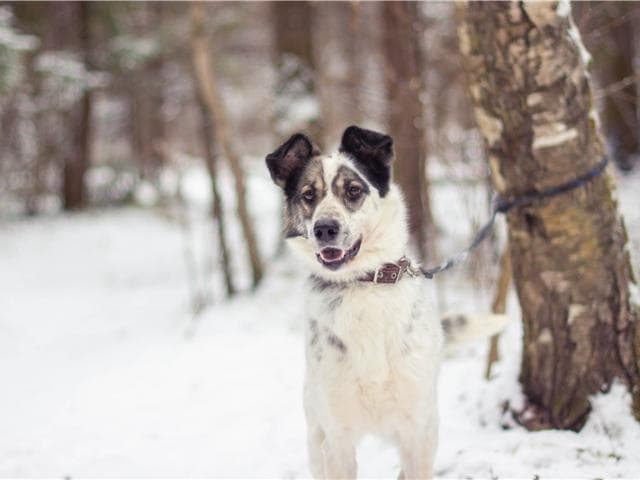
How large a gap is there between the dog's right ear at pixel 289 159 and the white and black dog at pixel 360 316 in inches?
0.5

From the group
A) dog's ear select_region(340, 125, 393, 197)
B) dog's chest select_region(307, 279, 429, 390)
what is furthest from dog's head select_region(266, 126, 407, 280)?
dog's chest select_region(307, 279, 429, 390)

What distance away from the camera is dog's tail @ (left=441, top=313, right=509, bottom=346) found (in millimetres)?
3639

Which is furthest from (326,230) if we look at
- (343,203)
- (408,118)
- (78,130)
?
(78,130)

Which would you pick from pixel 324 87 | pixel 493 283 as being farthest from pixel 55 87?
pixel 493 283

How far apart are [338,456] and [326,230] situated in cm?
112

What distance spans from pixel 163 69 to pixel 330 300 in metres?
20.8

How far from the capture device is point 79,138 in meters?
19.3

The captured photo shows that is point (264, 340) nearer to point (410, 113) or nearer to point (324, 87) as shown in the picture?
point (410, 113)

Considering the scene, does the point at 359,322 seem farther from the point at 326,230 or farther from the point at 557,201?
the point at 557,201

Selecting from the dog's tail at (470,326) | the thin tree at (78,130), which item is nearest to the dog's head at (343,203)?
the dog's tail at (470,326)

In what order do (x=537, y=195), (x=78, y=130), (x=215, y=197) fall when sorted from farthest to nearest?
(x=78, y=130) → (x=215, y=197) → (x=537, y=195)

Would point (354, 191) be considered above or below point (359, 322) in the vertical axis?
above

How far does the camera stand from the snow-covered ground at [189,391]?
146 inches

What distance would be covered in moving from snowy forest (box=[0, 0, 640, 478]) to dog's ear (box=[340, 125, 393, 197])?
0.72 metres
